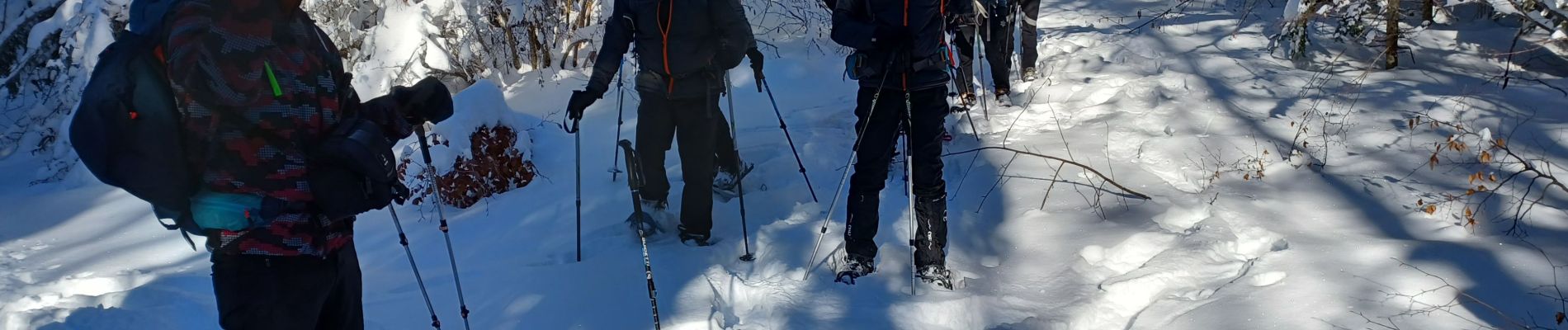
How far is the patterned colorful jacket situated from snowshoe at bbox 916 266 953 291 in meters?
2.64

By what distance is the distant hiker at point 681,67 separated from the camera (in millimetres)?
4613

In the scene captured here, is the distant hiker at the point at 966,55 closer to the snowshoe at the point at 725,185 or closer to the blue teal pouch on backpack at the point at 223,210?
the snowshoe at the point at 725,185

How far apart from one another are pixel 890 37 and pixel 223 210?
2571 mm

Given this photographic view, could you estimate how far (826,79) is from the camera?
9.87 metres

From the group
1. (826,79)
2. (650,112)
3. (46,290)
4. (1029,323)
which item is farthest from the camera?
(826,79)

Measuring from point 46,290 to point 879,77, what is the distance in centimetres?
525

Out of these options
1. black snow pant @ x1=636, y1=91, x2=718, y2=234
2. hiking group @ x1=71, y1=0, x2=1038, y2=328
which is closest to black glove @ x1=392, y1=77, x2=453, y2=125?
hiking group @ x1=71, y1=0, x2=1038, y2=328

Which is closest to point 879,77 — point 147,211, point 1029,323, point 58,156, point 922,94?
point 922,94

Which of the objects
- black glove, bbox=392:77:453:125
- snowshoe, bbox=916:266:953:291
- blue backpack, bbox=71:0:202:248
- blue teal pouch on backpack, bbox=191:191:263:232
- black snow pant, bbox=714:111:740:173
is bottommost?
snowshoe, bbox=916:266:953:291

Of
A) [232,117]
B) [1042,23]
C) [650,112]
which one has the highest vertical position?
[232,117]

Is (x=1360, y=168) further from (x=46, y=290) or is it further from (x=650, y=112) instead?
(x=46, y=290)

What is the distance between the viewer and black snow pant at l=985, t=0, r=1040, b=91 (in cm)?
770

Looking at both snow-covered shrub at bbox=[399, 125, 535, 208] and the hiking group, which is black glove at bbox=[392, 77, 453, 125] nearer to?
the hiking group

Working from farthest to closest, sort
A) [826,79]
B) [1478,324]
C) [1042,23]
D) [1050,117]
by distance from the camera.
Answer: [1042,23]
[826,79]
[1050,117]
[1478,324]
